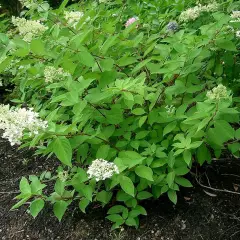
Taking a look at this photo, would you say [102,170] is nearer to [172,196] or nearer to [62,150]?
[62,150]

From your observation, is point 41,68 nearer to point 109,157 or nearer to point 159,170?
point 109,157

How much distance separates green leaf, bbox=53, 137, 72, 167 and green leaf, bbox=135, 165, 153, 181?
391mm

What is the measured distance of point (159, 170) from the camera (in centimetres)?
191

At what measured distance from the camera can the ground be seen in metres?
1.95

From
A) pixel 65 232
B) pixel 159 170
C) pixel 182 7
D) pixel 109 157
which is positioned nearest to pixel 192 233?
pixel 159 170

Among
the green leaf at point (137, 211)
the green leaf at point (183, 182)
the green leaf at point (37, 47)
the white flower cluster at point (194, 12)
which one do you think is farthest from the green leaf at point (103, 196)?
the white flower cluster at point (194, 12)

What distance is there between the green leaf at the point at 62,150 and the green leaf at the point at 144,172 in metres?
0.39

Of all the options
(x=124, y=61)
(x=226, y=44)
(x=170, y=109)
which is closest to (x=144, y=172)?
(x=170, y=109)

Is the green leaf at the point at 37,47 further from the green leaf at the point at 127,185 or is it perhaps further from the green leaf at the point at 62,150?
the green leaf at the point at 127,185

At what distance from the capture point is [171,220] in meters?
2.03

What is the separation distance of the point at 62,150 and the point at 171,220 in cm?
85

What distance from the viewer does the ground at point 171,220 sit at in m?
1.95

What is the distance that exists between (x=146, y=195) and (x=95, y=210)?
441 mm

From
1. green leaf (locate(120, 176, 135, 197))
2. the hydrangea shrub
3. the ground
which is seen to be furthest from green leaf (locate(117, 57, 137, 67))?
the ground
